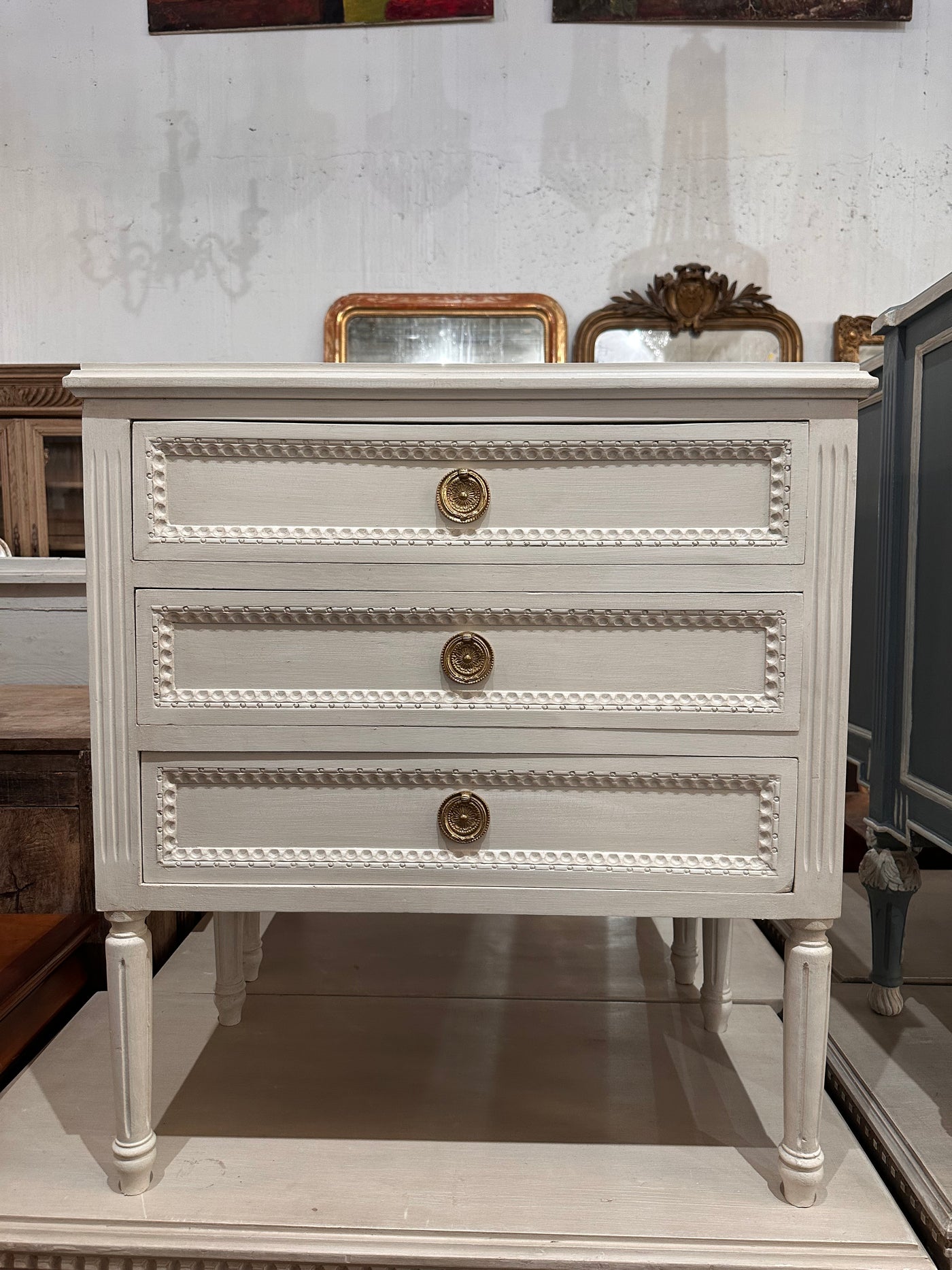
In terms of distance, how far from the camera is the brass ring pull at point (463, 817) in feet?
3.41

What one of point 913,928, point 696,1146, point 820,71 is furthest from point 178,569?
point 820,71

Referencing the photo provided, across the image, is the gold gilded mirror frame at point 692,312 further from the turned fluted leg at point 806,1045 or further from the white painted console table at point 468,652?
the turned fluted leg at point 806,1045

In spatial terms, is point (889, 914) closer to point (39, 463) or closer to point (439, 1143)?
point (439, 1143)

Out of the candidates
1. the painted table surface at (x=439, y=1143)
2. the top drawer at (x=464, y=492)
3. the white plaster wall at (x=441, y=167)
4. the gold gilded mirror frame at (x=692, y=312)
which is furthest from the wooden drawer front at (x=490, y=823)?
the white plaster wall at (x=441, y=167)

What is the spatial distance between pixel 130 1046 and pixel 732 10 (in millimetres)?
2740

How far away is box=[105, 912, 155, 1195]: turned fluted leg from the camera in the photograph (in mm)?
1042

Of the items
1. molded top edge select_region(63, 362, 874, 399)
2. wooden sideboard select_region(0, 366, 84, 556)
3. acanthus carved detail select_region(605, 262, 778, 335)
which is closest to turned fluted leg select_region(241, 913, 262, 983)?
molded top edge select_region(63, 362, 874, 399)

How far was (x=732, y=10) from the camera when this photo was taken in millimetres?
2375

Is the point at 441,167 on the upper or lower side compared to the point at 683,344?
upper

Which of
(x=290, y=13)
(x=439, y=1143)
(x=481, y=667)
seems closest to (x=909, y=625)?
(x=481, y=667)

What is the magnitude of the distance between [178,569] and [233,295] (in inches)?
68.6

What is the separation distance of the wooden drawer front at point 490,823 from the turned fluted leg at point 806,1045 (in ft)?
0.27

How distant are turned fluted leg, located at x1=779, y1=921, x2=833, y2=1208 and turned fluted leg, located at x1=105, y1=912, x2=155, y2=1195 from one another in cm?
75

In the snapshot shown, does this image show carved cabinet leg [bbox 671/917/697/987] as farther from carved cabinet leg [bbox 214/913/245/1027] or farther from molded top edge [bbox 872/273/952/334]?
molded top edge [bbox 872/273/952/334]
